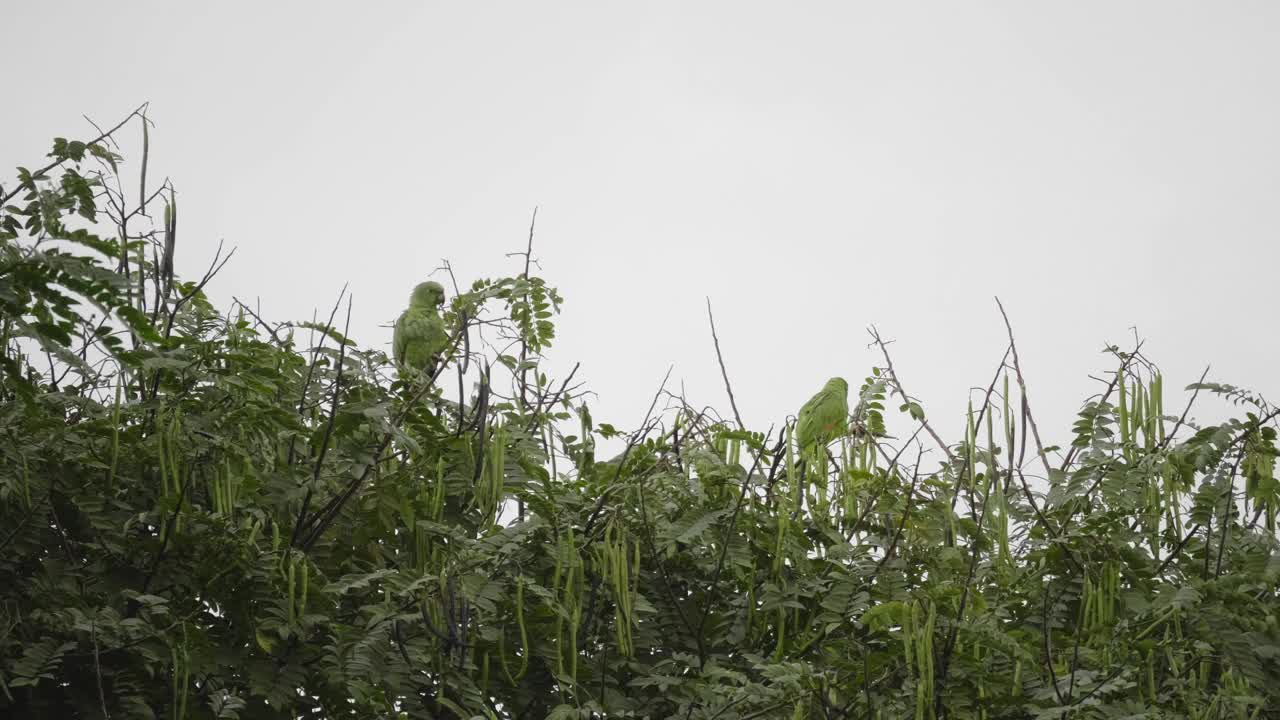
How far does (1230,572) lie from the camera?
3611 millimetres

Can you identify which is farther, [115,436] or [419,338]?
[419,338]

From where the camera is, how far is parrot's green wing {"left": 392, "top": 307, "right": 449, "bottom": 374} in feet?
14.9

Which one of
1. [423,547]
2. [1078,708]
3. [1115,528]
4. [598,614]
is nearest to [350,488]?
[423,547]

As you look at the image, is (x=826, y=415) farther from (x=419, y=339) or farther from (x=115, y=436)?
(x=115, y=436)

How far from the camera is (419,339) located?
4598 mm

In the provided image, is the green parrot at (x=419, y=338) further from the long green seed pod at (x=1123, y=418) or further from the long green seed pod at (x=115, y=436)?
the long green seed pod at (x=1123, y=418)

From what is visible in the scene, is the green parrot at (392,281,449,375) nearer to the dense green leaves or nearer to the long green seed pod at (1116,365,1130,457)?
the dense green leaves

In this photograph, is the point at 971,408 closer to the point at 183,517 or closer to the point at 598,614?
the point at 598,614

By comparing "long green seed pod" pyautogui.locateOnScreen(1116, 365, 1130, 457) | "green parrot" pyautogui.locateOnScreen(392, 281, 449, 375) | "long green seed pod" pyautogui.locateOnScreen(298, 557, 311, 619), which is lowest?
"long green seed pod" pyautogui.locateOnScreen(298, 557, 311, 619)

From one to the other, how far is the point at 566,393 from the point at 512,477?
0.63 metres

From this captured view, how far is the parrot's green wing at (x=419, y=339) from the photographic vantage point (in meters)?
4.55

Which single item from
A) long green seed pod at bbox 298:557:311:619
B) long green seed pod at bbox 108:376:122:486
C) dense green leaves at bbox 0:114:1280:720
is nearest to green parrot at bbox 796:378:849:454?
dense green leaves at bbox 0:114:1280:720

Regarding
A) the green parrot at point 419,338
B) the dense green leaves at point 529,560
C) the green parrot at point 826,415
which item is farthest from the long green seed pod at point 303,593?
the green parrot at point 826,415

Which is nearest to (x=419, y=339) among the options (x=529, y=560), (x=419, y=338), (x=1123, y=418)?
(x=419, y=338)
